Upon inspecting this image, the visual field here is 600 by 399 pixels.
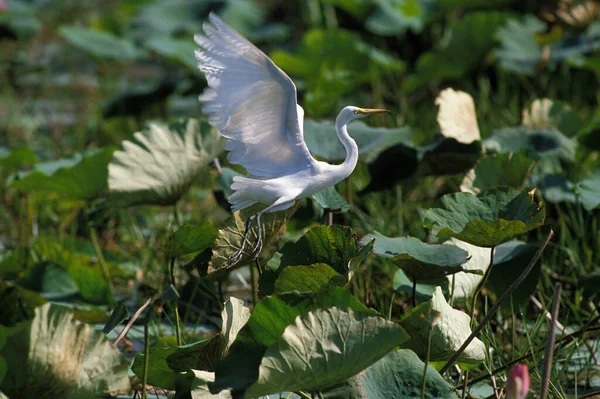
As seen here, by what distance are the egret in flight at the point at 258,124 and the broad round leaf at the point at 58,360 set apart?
35 centimetres

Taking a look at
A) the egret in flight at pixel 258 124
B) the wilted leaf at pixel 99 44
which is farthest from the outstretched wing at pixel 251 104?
the wilted leaf at pixel 99 44

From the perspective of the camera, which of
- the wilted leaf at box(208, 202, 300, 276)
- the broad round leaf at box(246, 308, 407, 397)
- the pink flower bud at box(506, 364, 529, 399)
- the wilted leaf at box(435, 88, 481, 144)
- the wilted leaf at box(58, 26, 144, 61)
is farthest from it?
the wilted leaf at box(58, 26, 144, 61)

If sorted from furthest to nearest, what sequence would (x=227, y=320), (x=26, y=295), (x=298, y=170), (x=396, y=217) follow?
(x=396, y=217) < (x=26, y=295) < (x=298, y=170) < (x=227, y=320)

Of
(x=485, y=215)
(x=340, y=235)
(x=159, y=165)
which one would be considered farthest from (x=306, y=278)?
(x=159, y=165)

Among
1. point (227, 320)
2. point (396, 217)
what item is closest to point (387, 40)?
point (396, 217)

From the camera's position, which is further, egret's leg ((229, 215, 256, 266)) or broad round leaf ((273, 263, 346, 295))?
egret's leg ((229, 215, 256, 266))

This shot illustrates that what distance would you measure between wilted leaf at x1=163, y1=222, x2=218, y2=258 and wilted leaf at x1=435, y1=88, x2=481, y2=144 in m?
Result: 0.65

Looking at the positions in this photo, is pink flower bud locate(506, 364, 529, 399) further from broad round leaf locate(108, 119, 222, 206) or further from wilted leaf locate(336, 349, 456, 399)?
broad round leaf locate(108, 119, 222, 206)

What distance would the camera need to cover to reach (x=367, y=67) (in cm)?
373

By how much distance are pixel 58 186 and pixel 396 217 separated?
100 cm

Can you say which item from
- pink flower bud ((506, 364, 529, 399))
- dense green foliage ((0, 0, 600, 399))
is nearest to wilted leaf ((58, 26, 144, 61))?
dense green foliage ((0, 0, 600, 399))

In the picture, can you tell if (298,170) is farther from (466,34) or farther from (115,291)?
(466,34)

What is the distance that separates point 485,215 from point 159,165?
0.71 meters

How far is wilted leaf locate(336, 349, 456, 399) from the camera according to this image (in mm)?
1341
